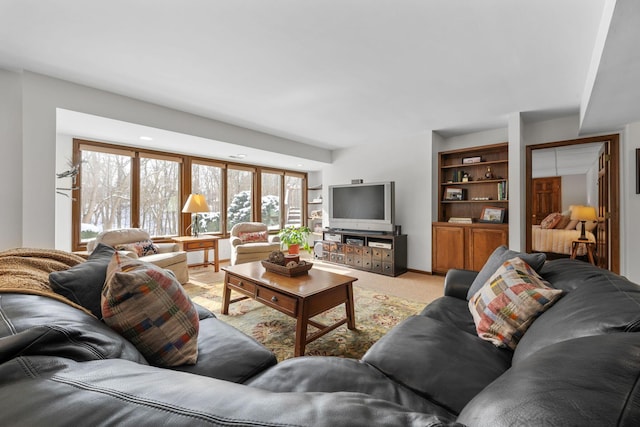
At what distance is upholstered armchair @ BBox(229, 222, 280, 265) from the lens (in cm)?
438

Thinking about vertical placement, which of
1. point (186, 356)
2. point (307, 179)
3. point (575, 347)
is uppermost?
point (307, 179)

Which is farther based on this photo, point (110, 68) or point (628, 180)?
point (628, 180)

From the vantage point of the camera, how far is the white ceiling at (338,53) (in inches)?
67.2

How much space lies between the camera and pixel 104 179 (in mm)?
4219

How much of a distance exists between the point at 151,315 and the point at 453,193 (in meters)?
4.61

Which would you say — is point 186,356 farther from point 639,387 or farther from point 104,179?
point 104,179

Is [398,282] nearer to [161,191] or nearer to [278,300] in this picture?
[278,300]

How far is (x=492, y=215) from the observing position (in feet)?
13.7

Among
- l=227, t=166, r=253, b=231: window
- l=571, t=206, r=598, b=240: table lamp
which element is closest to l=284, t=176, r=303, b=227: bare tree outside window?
l=227, t=166, r=253, b=231: window

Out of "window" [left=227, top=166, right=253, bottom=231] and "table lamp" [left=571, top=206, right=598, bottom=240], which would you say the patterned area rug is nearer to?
"window" [left=227, top=166, right=253, bottom=231]

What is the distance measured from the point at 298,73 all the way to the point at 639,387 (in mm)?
2691

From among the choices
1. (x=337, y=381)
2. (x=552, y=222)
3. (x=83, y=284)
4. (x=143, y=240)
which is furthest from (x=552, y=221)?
(x=143, y=240)

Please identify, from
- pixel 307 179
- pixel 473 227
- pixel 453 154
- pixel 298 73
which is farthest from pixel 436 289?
pixel 307 179

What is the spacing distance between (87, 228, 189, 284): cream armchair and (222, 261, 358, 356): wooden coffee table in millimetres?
1336
